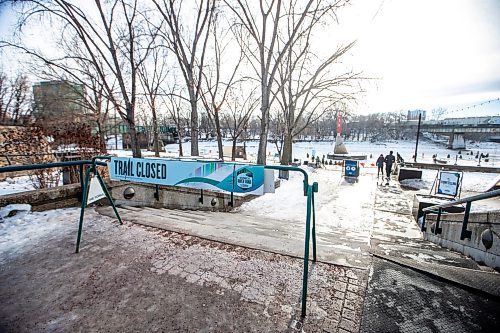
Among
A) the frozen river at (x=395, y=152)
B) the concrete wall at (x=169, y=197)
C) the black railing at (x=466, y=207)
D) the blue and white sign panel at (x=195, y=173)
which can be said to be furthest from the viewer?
the frozen river at (x=395, y=152)

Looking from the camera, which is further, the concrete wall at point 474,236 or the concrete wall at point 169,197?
the concrete wall at point 169,197

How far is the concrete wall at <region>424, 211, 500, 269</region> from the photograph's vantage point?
370 centimetres

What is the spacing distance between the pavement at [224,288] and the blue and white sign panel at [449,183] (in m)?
8.31

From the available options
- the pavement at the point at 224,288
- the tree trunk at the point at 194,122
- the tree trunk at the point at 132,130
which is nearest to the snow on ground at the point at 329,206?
the pavement at the point at 224,288

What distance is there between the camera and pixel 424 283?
8.43 ft

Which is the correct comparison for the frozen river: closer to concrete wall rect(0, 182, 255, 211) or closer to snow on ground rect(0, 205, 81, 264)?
concrete wall rect(0, 182, 255, 211)

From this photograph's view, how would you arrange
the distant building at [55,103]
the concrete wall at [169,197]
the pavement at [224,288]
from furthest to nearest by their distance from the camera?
the distant building at [55,103] < the concrete wall at [169,197] < the pavement at [224,288]

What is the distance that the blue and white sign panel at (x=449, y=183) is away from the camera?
10.1 m

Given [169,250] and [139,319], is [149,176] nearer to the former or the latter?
[169,250]

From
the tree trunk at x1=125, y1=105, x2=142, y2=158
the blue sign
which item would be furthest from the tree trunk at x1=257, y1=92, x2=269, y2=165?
the tree trunk at x1=125, y1=105, x2=142, y2=158

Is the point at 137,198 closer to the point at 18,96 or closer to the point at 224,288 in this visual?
the point at 224,288

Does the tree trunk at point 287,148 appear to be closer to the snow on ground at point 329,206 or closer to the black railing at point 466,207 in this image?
the snow on ground at point 329,206

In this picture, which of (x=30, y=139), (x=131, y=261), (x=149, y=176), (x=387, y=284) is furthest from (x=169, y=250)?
(x=30, y=139)

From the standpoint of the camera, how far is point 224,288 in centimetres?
254
